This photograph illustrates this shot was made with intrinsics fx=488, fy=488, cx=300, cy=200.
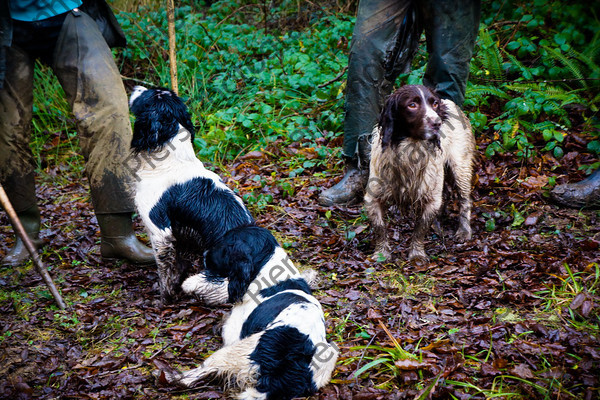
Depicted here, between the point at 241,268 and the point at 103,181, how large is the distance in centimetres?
170

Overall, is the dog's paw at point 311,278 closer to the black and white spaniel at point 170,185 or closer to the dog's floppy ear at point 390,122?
the black and white spaniel at point 170,185

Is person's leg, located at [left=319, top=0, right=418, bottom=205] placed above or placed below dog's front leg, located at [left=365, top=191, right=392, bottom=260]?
above

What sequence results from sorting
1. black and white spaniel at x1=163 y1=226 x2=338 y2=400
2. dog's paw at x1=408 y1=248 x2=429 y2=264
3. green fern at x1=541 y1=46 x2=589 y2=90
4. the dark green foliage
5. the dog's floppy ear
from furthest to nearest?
1. the dark green foliage
2. green fern at x1=541 y1=46 x2=589 y2=90
3. dog's paw at x1=408 y1=248 x2=429 y2=264
4. the dog's floppy ear
5. black and white spaniel at x1=163 y1=226 x2=338 y2=400

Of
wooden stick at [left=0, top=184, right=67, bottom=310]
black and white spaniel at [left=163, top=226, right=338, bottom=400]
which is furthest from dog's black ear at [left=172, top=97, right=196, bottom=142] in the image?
wooden stick at [left=0, top=184, right=67, bottom=310]

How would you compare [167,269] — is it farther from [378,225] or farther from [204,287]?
[378,225]

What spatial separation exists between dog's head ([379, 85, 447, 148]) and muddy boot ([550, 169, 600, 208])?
4.75 feet

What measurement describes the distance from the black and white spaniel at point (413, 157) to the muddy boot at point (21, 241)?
296 centimetres

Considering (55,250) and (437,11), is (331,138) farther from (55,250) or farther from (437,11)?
(55,250)

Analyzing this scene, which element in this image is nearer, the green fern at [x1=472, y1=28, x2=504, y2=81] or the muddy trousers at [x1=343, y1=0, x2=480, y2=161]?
the muddy trousers at [x1=343, y1=0, x2=480, y2=161]

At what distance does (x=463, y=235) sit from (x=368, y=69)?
5.63ft

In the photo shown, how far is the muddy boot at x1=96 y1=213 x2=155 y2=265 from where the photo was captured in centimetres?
407

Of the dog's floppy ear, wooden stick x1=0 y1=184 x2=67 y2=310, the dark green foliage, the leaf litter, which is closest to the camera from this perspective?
the leaf litter

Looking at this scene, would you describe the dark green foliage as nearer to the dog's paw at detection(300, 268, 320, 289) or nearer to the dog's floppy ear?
the dog's floppy ear

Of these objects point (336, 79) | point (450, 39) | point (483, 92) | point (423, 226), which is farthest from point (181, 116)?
point (483, 92)
